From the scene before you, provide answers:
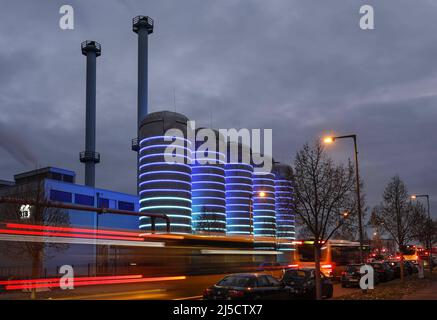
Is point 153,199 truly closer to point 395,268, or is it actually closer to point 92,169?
point 92,169

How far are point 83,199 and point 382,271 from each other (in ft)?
149

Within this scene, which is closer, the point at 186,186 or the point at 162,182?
the point at 162,182

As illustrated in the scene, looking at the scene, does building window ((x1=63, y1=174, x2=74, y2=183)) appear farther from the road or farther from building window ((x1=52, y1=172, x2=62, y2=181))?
the road

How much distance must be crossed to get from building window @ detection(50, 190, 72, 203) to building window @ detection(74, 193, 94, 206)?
142 cm

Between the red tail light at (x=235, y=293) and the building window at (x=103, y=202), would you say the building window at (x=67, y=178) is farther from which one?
the red tail light at (x=235, y=293)

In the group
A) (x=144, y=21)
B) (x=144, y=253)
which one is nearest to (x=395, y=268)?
(x=144, y=253)

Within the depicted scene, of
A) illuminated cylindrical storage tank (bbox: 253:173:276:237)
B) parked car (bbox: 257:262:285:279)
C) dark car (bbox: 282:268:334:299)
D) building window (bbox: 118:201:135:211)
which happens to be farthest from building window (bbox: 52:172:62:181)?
dark car (bbox: 282:268:334:299)

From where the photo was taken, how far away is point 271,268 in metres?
31.9

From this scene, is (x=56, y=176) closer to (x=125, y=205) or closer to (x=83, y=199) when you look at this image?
(x=83, y=199)

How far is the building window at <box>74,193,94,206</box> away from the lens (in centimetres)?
7219

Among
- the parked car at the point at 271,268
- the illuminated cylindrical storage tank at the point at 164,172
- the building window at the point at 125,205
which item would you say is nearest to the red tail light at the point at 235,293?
the parked car at the point at 271,268

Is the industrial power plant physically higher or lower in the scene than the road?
higher

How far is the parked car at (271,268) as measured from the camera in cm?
2969

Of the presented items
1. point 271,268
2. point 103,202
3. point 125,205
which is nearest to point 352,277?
point 271,268
